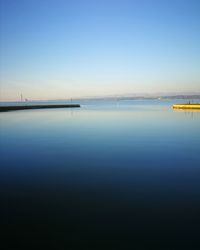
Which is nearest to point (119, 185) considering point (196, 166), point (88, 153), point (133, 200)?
point (133, 200)

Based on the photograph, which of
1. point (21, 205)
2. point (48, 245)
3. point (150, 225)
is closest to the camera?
point (48, 245)

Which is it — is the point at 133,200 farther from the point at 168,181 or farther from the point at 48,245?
Result: the point at 48,245

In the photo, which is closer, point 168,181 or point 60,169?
point 168,181

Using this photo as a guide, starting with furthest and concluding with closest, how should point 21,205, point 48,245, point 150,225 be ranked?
point 21,205, point 150,225, point 48,245

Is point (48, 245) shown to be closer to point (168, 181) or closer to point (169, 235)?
point (169, 235)

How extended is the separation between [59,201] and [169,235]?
365 cm

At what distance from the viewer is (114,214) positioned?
610 cm

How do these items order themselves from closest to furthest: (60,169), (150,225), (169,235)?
(169,235), (150,225), (60,169)

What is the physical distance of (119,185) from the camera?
848cm

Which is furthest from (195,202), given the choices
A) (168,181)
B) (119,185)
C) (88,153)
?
(88,153)

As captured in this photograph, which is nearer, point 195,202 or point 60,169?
point 195,202

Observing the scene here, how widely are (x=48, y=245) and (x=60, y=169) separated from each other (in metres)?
6.37

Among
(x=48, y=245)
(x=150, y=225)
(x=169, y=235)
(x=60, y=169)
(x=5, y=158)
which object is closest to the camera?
(x=48, y=245)

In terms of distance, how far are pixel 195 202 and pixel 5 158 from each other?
38.1ft
